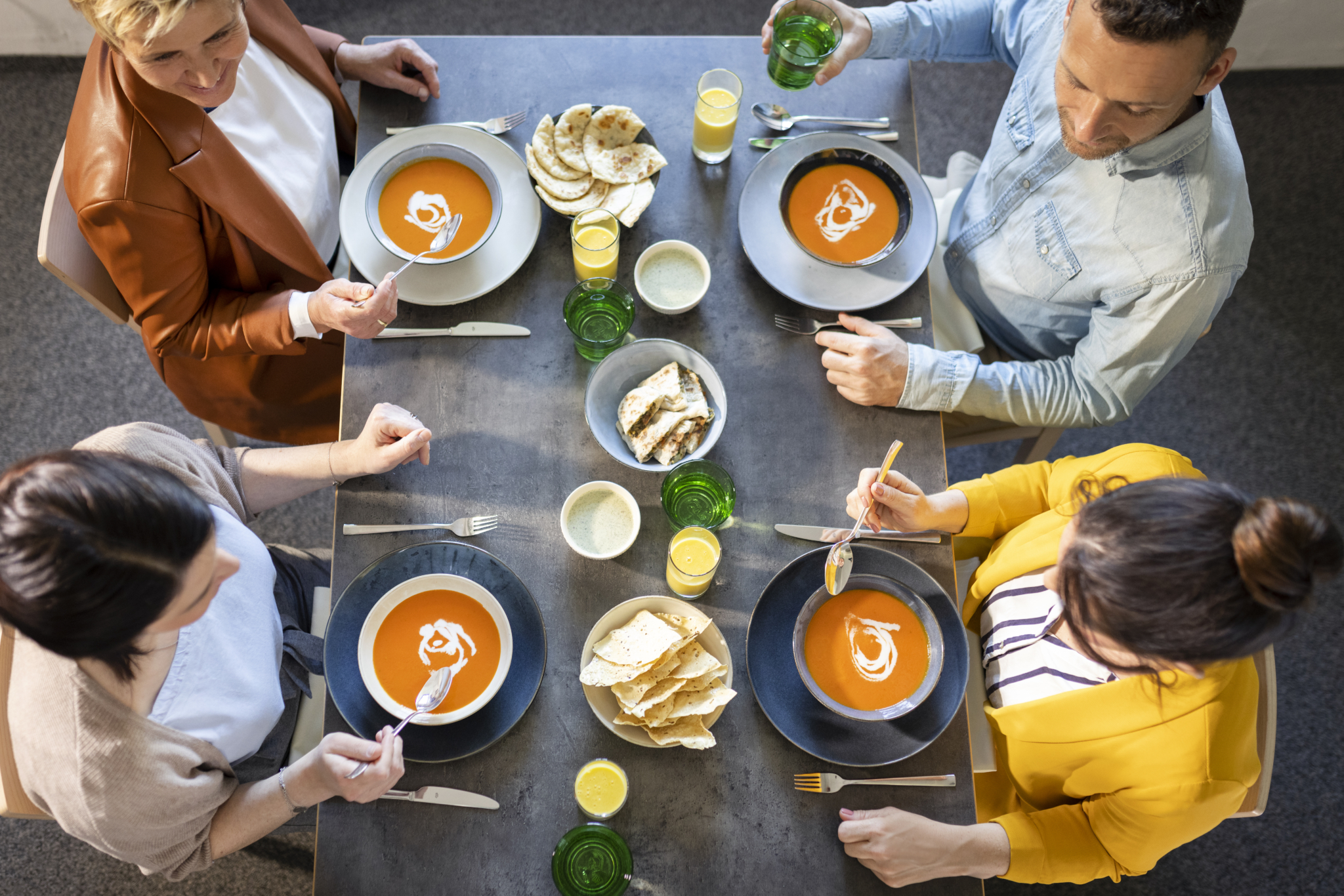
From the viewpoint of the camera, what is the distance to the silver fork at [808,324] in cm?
169

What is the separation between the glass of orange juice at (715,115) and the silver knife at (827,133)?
0.06m

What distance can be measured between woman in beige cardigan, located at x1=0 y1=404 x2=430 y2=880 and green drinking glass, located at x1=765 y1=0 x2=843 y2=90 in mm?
1061

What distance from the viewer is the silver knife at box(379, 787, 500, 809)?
1.37 m

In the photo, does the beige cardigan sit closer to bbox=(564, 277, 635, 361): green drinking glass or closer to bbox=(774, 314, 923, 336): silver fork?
bbox=(564, 277, 635, 361): green drinking glass

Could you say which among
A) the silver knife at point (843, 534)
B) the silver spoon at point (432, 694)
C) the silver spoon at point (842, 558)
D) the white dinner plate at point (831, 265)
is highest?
the white dinner plate at point (831, 265)

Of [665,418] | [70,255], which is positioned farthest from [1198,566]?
[70,255]

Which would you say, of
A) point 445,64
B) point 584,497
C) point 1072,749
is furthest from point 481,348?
point 1072,749

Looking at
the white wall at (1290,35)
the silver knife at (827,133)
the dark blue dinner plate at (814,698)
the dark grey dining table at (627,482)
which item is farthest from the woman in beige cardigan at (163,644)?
the white wall at (1290,35)

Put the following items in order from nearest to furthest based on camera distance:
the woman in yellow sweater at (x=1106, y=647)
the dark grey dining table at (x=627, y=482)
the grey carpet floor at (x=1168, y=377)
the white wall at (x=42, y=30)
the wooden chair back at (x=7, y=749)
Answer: the woman in yellow sweater at (x=1106, y=647) → the wooden chair back at (x=7, y=749) → the dark grey dining table at (x=627, y=482) → the grey carpet floor at (x=1168, y=377) → the white wall at (x=42, y=30)

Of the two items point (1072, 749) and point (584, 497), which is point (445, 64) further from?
point (1072, 749)

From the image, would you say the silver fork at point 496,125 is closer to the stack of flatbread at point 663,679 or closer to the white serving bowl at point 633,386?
the white serving bowl at point 633,386

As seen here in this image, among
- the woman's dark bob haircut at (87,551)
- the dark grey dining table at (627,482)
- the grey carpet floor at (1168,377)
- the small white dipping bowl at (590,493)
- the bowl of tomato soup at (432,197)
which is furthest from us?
the grey carpet floor at (1168,377)

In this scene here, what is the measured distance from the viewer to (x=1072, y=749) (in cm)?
149

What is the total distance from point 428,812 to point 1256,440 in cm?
282
